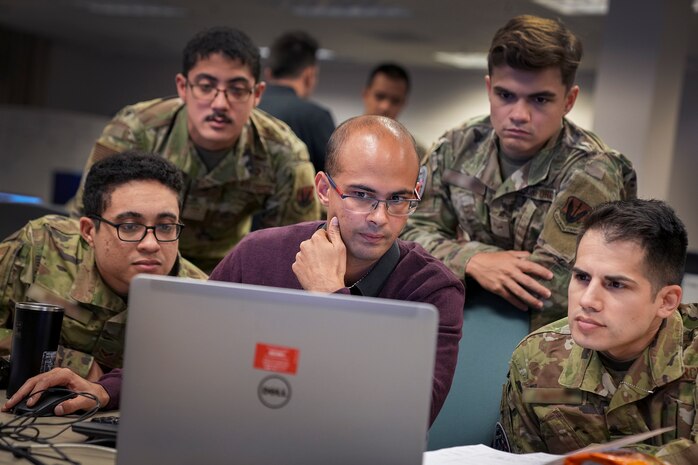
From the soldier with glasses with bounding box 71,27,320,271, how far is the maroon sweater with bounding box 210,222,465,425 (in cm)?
104

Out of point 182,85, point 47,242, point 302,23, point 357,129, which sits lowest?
point 47,242

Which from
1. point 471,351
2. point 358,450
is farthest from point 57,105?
point 358,450

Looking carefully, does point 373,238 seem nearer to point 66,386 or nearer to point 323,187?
point 323,187

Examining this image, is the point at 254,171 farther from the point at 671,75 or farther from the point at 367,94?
the point at 671,75

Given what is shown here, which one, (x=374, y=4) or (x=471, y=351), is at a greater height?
(x=374, y=4)

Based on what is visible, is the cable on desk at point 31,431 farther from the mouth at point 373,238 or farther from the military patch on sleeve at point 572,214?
the military patch on sleeve at point 572,214

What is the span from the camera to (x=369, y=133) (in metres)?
1.92

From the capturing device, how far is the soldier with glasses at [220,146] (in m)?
3.01

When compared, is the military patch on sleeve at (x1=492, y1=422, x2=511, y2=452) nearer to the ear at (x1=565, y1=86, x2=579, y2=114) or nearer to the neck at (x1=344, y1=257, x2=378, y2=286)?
the neck at (x1=344, y1=257, x2=378, y2=286)

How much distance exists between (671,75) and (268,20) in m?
5.04

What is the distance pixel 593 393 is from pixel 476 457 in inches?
17.7

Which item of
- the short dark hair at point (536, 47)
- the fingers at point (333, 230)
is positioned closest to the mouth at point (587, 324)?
the fingers at point (333, 230)

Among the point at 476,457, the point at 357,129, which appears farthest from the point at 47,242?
the point at 476,457

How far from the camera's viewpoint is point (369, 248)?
1898 millimetres
